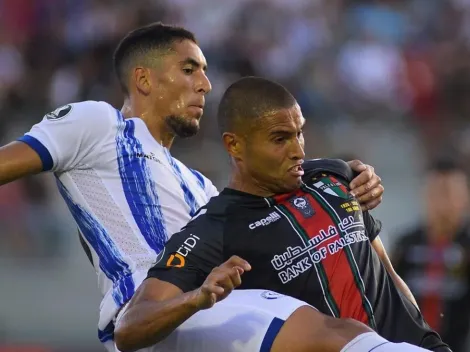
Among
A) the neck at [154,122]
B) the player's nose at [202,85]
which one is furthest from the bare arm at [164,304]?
the player's nose at [202,85]

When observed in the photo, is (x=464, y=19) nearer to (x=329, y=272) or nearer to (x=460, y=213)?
(x=460, y=213)

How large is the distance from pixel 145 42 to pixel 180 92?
0.41m

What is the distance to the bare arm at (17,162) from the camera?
17.6 feet

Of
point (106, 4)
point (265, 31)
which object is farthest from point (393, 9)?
point (106, 4)

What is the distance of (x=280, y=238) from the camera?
4.97 metres

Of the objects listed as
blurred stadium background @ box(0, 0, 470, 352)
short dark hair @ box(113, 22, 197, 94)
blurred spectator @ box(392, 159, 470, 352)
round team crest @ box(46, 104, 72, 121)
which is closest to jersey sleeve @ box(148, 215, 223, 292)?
round team crest @ box(46, 104, 72, 121)

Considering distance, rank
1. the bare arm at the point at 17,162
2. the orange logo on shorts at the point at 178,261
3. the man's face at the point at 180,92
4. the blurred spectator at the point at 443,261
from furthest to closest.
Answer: the blurred spectator at the point at 443,261
the man's face at the point at 180,92
the bare arm at the point at 17,162
the orange logo on shorts at the point at 178,261

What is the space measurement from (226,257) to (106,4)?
8772 millimetres

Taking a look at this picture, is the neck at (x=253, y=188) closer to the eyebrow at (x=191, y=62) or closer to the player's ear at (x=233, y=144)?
the player's ear at (x=233, y=144)

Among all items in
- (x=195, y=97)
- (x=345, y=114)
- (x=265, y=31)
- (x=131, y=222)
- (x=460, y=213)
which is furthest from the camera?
(x=265, y=31)

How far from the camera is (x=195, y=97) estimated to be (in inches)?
242

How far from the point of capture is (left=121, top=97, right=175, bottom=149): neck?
611 cm

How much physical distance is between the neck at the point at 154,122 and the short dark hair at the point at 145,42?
0.19 metres

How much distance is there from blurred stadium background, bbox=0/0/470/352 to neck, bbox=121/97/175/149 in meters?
3.96
